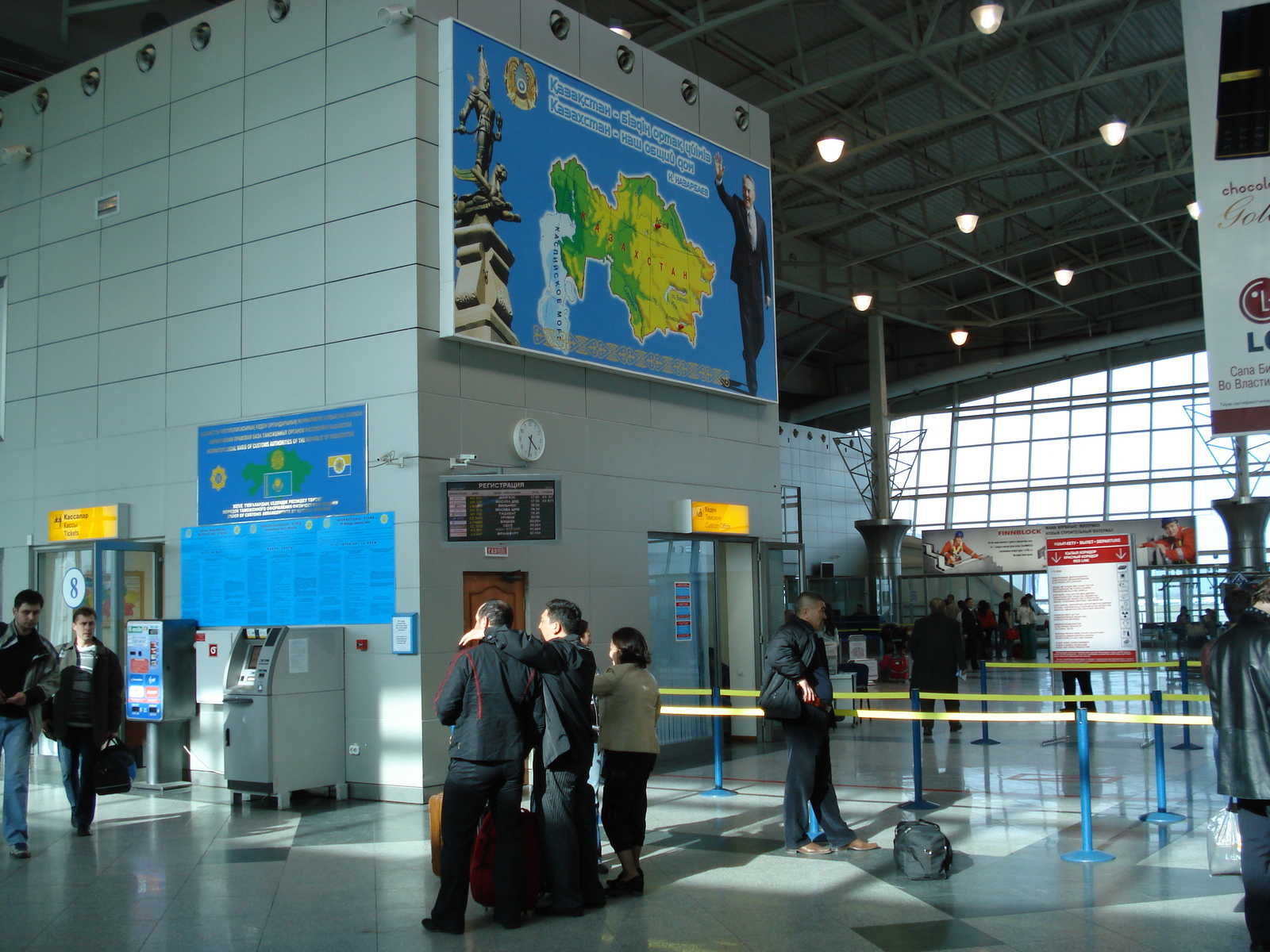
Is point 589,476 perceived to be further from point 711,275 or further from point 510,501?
point 711,275

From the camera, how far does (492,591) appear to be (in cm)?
986

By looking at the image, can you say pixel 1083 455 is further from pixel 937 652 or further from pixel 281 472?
pixel 281 472

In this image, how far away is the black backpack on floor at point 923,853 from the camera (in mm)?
6238

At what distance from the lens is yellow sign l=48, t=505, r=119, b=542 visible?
11.2 metres

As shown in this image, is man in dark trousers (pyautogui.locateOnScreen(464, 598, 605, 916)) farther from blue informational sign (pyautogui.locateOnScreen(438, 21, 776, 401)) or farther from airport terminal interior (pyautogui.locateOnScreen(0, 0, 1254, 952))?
blue informational sign (pyautogui.locateOnScreen(438, 21, 776, 401))

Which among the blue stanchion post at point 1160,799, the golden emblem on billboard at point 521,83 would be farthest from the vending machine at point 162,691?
the blue stanchion post at point 1160,799

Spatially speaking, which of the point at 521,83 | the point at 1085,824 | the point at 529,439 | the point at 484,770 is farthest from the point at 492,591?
the point at 1085,824

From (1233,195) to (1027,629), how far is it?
2222cm

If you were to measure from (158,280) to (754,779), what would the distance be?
758cm

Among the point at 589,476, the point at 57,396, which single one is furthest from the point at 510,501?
the point at 57,396

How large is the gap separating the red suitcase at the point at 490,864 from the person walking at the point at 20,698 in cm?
334

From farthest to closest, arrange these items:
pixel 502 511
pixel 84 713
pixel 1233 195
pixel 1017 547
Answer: pixel 1017 547
pixel 502 511
pixel 84 713
pixel 1233 195

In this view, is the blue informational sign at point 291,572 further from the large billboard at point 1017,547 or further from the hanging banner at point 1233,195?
the large billboard at point 1017,547

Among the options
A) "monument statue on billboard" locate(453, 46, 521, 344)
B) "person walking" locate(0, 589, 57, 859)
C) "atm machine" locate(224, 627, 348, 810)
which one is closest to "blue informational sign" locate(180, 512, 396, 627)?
"atm machine" locate(224, 627, 348, 810)
